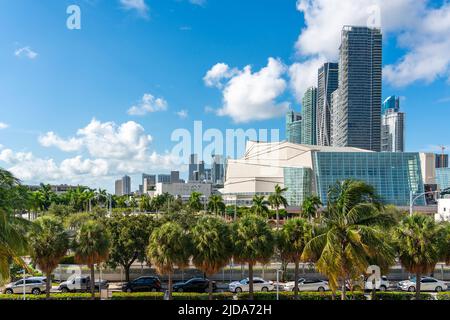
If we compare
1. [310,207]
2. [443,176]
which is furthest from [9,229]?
[443,176]

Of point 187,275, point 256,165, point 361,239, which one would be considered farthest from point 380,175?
point 361,239

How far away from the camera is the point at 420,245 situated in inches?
586

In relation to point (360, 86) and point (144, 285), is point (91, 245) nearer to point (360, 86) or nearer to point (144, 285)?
point (144, 285)

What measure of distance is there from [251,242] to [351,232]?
8.28 metres

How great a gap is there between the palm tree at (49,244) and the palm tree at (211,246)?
702cm

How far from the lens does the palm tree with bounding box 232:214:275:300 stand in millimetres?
18141

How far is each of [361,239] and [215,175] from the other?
157 m

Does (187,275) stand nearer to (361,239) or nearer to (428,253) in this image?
(428,253)

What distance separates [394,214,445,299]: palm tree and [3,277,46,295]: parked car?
22432 mm

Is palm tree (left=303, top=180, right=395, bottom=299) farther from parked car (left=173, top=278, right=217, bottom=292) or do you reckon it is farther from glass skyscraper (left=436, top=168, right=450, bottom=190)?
glass skyscraper (left=436, top=168, right=450, bottom=190)

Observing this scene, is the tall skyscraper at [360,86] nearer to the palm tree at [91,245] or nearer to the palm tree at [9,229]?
the palm tree at [91,245]

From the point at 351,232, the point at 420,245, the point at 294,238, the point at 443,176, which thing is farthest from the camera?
the point at 443,176

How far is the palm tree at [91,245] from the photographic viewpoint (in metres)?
19.1
